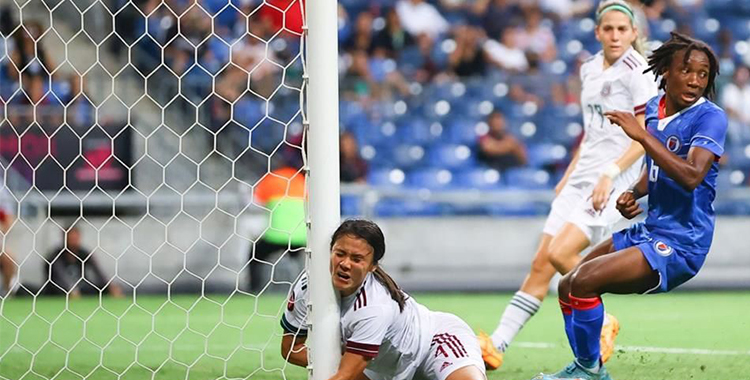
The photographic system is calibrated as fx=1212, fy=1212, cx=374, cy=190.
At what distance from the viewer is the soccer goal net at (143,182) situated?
32.6ft

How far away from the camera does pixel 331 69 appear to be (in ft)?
14.9

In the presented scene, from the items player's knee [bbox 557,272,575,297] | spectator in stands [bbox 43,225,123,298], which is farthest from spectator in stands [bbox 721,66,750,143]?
player's knee [bbox 557,272,575,297]

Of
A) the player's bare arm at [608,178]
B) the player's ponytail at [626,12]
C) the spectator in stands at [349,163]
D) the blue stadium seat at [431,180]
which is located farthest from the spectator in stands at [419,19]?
the player's bare arm at [608,178]

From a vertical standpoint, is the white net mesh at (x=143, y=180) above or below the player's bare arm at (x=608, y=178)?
below

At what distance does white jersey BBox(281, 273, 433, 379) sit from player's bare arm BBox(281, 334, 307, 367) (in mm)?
30

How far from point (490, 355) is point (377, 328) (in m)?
1.57

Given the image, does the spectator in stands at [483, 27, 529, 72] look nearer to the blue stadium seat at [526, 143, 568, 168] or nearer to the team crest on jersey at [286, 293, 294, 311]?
the blue stadium seat at [526, 143, 568, 168]

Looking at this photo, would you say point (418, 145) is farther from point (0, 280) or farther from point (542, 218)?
point (0, 280)

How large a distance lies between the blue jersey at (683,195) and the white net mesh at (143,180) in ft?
13.0

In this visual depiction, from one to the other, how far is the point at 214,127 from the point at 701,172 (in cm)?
881

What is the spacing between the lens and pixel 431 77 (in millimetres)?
14438

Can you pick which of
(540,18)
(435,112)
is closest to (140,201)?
(435,112)

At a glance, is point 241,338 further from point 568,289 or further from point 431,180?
point 431,180

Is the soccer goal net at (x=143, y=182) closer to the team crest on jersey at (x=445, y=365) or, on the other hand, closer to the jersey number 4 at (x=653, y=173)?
the team crest on jersey at (x=445, y=365)
